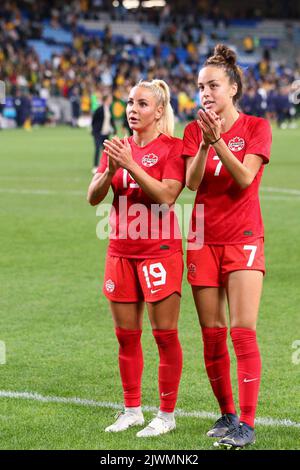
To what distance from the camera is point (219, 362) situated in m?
5.93

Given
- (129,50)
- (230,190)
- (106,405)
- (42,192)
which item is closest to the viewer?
(230,190)

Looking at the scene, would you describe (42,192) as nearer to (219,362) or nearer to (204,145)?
(219,362)

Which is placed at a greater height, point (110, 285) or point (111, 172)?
point (111, 172)

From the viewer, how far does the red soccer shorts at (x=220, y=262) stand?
5.73 metres

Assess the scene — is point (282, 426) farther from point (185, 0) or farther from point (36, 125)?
point (185, 0)

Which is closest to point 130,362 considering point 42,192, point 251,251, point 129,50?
point 251,251

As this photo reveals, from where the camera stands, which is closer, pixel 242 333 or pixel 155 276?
pixel 242 333

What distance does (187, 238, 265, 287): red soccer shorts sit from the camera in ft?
18.8

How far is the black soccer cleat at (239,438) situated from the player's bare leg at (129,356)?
2.23 ft

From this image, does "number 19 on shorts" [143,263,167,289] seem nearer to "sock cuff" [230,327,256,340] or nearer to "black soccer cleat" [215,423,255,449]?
"sock cuff" [230,327,256,340]

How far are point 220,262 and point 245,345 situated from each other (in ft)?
1.60

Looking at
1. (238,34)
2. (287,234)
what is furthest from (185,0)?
(287,234)

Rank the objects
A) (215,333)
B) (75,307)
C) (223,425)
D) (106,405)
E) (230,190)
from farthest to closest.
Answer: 1. (75,307)
2. (106,405)
3. (223,425)
4. (215,333)
5. (230,190)
